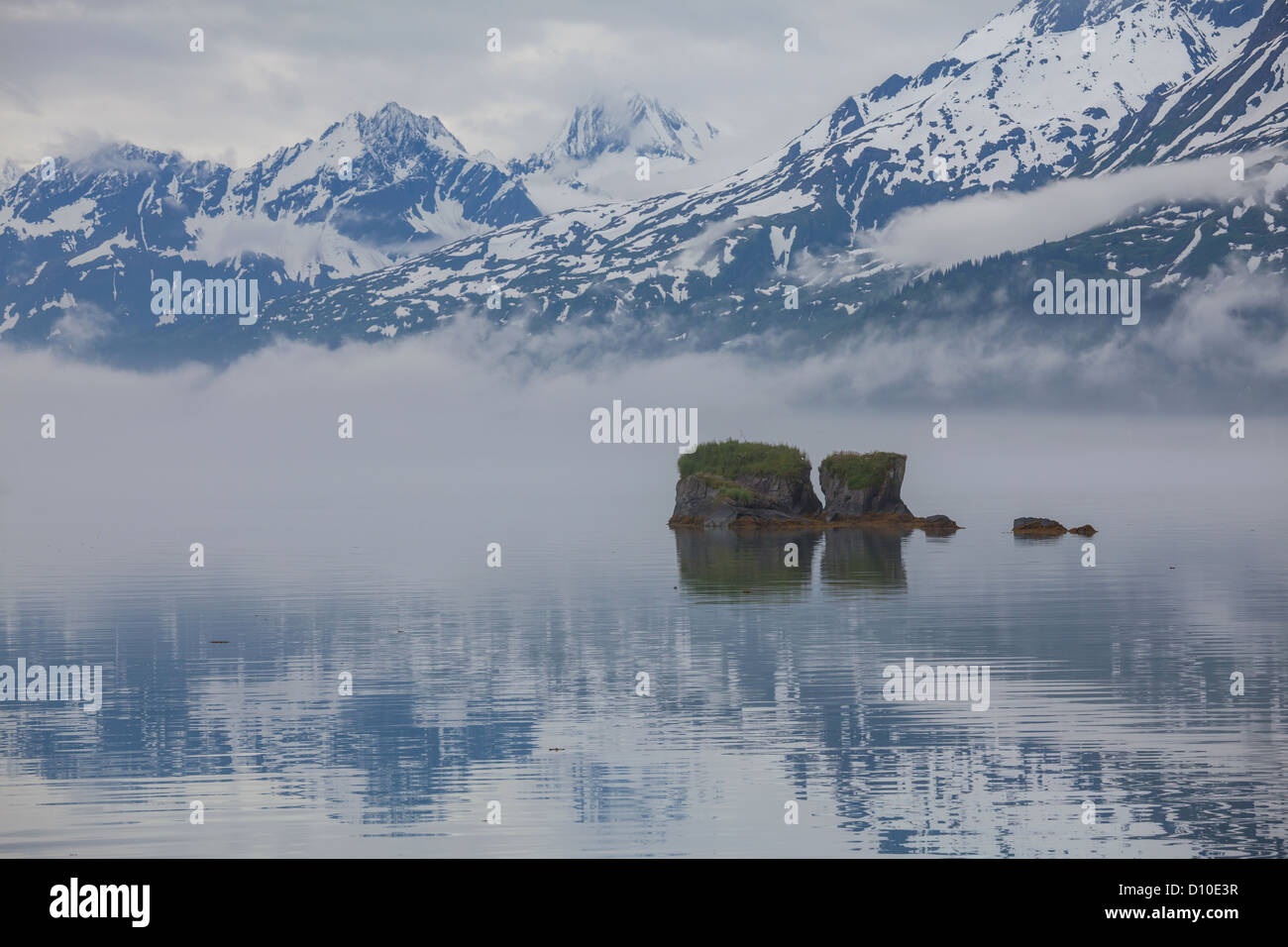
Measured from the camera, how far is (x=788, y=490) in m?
185

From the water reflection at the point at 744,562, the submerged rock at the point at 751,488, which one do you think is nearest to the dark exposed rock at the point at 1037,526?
the water reflection at the point at 744,562

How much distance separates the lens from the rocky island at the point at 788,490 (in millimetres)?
183125

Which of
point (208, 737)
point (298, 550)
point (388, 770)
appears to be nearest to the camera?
point (388, 770)

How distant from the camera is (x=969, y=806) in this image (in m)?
42.8

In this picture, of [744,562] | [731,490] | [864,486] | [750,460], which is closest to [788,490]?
[750,460]

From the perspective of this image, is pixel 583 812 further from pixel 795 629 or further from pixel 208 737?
pixel 795 629

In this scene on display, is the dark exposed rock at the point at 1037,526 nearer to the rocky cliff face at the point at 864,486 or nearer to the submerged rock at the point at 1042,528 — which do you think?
the submerged rock at the point at 1042,528

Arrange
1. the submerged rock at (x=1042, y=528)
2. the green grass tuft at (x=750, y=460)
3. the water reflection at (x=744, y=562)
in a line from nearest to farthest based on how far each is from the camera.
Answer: the water reflection at (x=744, y=562) < the submerged rock at (x=1042, y=528) < the green grass tuft at (x=750, y=460)

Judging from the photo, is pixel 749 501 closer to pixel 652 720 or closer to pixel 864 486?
pixel 864 486

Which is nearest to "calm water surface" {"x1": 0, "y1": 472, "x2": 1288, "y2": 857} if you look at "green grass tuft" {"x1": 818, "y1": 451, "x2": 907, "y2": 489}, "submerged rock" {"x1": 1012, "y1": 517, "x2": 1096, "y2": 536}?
"submerged rock" {"x1": 1012, "y1": 517, "x2": 1096, "y2": 536}

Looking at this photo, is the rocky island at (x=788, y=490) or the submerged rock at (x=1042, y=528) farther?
the rocky island at (x=788, y=490)
